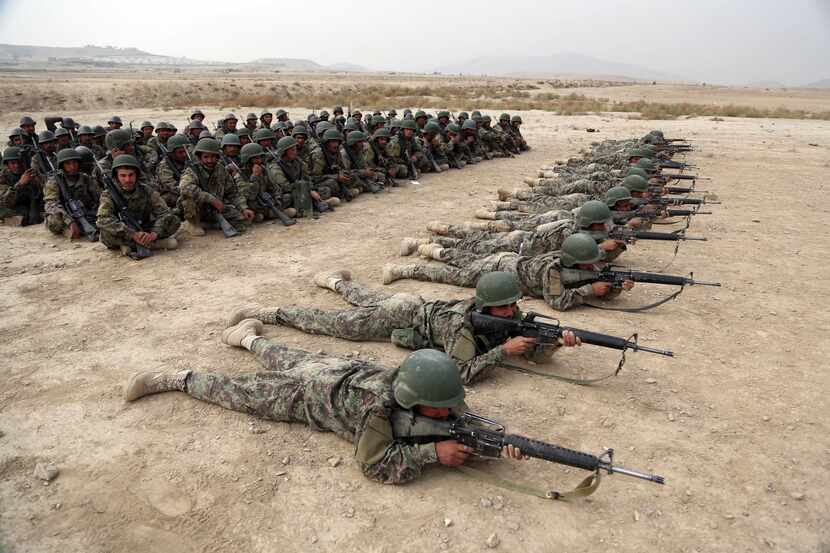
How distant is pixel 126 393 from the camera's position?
14.9 feet

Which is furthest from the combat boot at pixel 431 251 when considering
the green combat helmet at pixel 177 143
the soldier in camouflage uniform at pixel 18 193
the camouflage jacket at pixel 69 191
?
the soldier in camouflage uniform at pixel 18 193

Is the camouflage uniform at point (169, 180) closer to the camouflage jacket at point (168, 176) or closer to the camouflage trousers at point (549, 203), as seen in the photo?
the camouflage jacket at point (168, 176)

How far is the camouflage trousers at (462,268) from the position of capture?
6.74m

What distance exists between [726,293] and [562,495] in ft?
15.6

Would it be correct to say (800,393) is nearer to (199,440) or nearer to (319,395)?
(319,395)

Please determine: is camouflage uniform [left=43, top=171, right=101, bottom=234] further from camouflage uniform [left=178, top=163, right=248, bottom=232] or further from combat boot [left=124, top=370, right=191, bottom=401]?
combat boot [left=124, top=370, right=191, bottom=401]

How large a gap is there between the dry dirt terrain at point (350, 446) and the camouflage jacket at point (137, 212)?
540 mm

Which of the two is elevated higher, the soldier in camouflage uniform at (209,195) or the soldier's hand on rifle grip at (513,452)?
the soldier in camouflage uniform at (209,195)

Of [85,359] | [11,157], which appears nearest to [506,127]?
[11,157]

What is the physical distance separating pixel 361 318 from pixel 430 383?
7.29 feet

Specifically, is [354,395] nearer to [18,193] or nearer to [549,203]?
[549,203]

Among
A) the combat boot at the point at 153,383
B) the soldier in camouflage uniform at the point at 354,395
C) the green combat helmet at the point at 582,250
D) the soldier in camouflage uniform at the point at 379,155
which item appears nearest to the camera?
the soldier in camouflage uniform at the point at 354,395

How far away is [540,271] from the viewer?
6.36 metres

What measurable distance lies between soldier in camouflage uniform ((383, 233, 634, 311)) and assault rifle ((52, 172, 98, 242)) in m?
5.33
